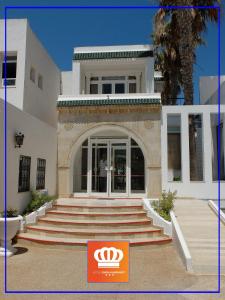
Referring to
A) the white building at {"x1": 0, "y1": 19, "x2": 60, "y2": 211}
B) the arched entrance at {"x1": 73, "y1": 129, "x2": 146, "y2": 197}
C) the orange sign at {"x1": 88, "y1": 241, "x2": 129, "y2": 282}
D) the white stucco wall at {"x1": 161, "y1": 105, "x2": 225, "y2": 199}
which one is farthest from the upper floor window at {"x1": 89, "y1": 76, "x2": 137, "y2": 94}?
the orange sign at {"x1": 88, "y1": 241, "x2": 129, "y2": 282}

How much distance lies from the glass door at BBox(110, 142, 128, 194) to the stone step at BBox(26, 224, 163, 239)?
16.4ft

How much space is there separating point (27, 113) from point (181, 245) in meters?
7.30

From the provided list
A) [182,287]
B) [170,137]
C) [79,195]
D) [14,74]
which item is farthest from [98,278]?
[170,137]

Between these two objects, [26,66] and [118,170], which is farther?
[118,170]

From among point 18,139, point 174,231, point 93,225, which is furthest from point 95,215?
point 18,139

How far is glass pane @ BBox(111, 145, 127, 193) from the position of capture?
50.6 feet

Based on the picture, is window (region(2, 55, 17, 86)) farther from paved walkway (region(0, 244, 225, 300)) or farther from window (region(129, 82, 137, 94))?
paved walkway (region(0, 244, 225, 300))

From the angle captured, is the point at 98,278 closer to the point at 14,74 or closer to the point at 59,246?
the point at 59,246

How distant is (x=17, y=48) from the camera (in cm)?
1423

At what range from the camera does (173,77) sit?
68.9 feet

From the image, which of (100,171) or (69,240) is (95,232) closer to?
(69,240)

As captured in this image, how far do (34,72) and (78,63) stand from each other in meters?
2.73

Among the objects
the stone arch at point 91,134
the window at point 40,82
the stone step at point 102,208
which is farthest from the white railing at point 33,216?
the window at point 40,82

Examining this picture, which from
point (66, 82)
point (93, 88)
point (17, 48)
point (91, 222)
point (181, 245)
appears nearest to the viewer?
point (181, 245)
